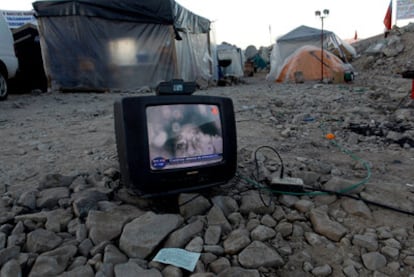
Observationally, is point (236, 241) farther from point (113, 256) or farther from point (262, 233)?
point (113, 256)

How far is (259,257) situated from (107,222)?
73cm

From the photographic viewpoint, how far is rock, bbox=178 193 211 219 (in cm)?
164

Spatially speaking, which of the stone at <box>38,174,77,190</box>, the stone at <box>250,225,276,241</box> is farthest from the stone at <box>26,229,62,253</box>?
the stone at <box>250,225,276,241</box>

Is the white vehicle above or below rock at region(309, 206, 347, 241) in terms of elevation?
above

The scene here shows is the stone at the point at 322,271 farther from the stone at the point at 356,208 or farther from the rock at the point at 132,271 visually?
the rock at the point at 132,271

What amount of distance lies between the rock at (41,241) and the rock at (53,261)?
50 millimetres

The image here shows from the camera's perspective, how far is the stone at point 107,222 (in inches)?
56.2

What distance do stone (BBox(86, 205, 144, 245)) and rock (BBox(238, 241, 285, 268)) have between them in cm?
58

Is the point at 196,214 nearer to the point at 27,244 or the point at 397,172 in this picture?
the point at 27,244

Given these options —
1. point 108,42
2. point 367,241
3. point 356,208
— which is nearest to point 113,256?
point 367,241

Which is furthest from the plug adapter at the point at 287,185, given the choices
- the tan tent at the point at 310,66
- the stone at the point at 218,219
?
the tan tent at the point at 310,66

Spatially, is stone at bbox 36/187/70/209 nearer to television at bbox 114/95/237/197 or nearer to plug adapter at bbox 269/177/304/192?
television at bbox 114/95/237/197

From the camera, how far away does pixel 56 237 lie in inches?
55.5

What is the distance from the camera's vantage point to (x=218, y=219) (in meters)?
1.59
